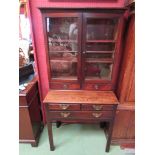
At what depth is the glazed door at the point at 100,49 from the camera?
1.46 m

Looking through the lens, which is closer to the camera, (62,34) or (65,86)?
(62,34)

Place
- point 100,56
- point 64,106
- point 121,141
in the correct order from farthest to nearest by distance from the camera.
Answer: point 121,141, point 100,56, point 64,106

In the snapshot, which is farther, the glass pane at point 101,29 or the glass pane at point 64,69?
the glass pane at point 64,69

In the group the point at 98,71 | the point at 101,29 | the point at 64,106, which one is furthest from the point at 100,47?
the point at 64,106

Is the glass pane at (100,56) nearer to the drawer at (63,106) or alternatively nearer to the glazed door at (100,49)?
the glazed door at (100,49)

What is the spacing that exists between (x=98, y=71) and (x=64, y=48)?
0.51 m

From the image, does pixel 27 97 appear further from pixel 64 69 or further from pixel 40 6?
pixel 40 6

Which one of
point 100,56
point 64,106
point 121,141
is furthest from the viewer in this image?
point 121,141

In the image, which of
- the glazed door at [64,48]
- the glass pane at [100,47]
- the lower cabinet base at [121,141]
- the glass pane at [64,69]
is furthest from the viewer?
the lower cabinet base at [121,141]

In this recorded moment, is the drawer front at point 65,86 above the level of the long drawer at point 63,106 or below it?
above

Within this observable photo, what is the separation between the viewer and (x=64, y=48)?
1576mm

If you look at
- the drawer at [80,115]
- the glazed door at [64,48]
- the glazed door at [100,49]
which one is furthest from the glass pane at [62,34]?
the drawer at [80,115]

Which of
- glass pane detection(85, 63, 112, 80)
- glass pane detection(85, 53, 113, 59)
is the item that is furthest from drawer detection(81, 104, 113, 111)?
glass pane detection(85, 53, 113, 59)

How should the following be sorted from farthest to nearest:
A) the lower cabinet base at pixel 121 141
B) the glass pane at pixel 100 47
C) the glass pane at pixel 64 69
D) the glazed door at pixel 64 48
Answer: the lower cabinet base at pixel 121 141
the glass pane at pixel 64 69
the glass pane at pixel 100 47
the glazed door at pixel 64 48
